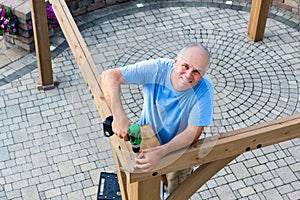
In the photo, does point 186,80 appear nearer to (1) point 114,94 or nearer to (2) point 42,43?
(1) point 114,94

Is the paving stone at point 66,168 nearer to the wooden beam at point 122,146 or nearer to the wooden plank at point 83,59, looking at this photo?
the wooden plank at point 83,59

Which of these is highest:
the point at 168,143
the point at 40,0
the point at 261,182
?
the point at 168,143

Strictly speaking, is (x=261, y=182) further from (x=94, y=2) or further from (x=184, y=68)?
(x=94, y=2)

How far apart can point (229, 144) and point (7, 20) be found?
5.39 m

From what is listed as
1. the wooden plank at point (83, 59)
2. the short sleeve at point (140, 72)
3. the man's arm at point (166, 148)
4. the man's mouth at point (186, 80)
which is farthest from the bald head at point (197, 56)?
Result: the wooden plank at point (83, 59)

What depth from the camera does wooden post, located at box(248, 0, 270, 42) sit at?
861cm

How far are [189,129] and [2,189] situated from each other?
3633 millimetres

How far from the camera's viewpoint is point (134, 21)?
31.1ft

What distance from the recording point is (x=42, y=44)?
25.5 ft

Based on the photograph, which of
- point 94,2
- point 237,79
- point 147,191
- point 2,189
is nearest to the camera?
point 147,191

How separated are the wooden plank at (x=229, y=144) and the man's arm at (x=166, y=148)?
65 millimetres

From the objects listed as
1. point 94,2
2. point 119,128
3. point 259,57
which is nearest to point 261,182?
point 259,57

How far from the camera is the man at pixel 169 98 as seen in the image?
365cm

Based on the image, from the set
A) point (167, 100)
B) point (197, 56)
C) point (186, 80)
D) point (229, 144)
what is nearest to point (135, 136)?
point (167, 100)
